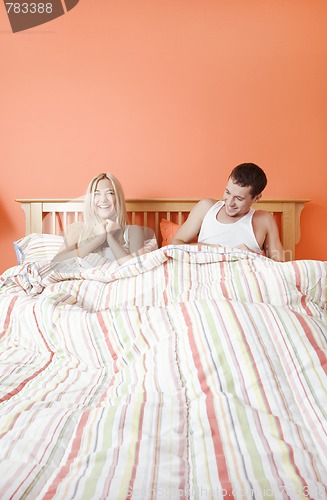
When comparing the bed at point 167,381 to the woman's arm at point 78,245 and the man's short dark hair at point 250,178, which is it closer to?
the woman's arm at point 78,245

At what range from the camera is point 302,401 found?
0.74 metres

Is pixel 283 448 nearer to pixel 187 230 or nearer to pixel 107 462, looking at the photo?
pixel 107 462

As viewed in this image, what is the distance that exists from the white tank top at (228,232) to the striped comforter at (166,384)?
62 centimetres

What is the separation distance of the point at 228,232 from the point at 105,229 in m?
0.53

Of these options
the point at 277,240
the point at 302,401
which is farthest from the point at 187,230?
the point at 302,401

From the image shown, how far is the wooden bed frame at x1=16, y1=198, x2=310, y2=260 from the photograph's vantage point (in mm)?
2232

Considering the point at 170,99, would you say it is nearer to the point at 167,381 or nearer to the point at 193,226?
the point at 193,226

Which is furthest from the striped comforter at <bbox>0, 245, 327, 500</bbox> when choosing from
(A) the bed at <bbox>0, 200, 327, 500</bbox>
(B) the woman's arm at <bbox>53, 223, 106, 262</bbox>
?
(B) the woman's arm at <bbox>53, 223, 106, 262</bbox>

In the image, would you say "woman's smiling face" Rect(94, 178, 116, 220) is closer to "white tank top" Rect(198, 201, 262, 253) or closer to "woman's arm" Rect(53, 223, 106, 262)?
"woman's arm" Rect(53, 223, 106, 262)

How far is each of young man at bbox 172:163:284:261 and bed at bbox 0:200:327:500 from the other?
1.94 feet

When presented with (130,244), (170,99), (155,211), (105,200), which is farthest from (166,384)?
(170,99)

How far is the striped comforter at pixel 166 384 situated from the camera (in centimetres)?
54

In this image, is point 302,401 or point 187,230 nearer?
point 302,401

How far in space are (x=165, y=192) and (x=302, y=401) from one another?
1753mm
